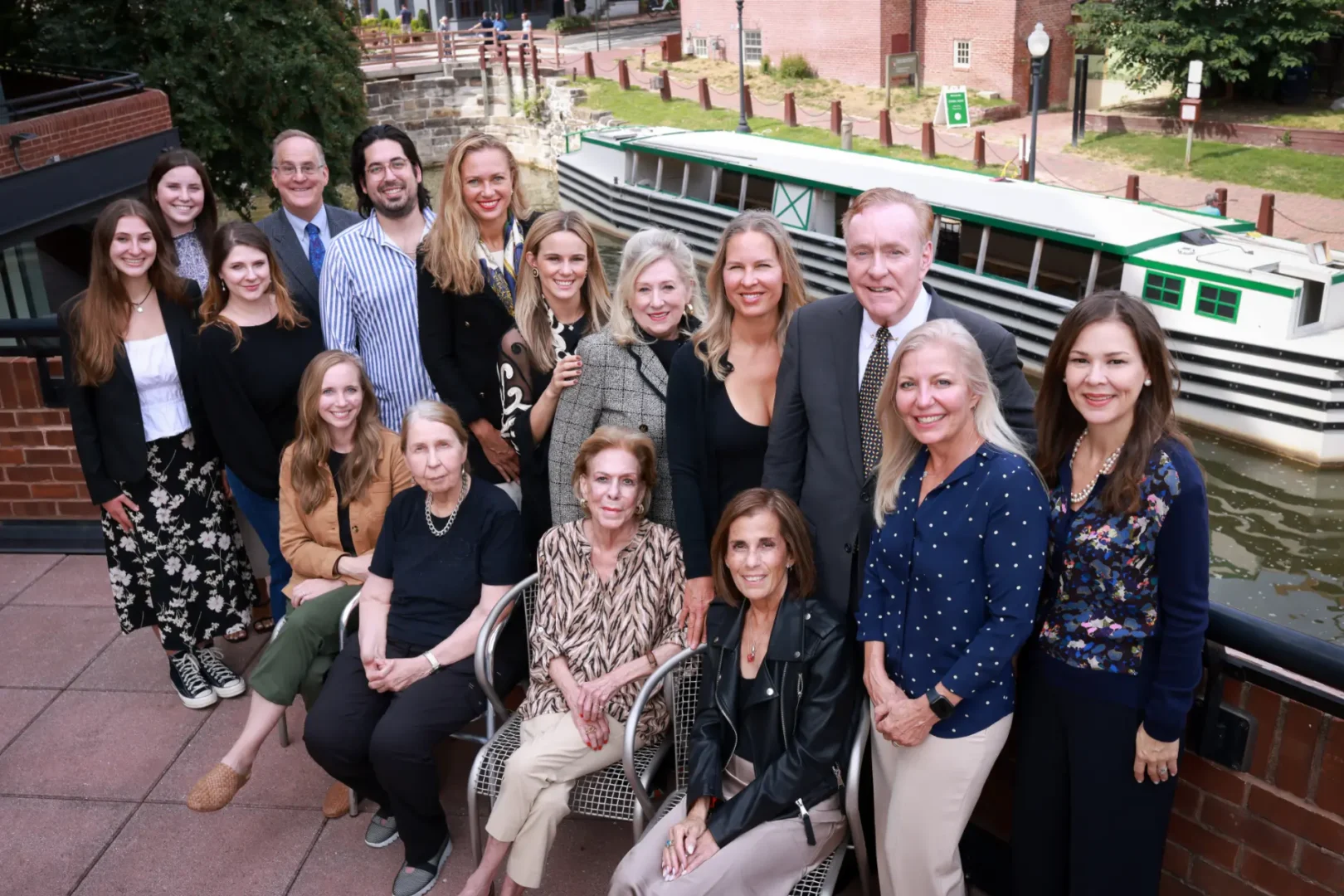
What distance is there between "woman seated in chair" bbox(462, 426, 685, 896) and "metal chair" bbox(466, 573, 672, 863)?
0.05 meters

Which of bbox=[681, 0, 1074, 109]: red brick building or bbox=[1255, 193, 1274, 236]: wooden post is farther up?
bbox=[681, 0, 1074, 109]: red brick building

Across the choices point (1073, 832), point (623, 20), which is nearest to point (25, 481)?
point (1073, 832)

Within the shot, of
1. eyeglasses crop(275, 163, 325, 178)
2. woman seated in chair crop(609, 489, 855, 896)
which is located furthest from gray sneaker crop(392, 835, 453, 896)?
eyeglasses crop(275, 163, 325, 178)

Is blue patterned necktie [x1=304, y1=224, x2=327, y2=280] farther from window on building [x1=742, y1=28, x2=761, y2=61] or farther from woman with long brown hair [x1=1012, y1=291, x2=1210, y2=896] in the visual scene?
window on building [x1=742, y1=28, x2=761, y2=61]

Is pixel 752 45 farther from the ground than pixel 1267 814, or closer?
farther from the ground

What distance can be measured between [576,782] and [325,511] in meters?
1.36

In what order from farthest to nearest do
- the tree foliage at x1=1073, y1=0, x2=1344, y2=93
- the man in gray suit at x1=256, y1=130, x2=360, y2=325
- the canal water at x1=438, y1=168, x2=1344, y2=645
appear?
the tree foliage at x1=1073, y1=0, x2=1344, y2=93, the canal water at x1=438, y1=168, x2=1344, y2=645, the man in gray suit at x1=256, y1=130, x2=360, y2=325

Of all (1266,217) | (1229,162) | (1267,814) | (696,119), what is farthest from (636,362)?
(696,119)

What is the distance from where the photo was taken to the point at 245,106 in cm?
1716

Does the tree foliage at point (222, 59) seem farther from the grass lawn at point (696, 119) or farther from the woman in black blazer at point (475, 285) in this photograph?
the woman in black blazer at point (475, 285)

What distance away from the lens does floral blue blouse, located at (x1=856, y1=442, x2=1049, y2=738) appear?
2.49 m

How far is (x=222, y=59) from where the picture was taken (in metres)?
16.6

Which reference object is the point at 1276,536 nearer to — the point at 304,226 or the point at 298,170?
the point at 304,226

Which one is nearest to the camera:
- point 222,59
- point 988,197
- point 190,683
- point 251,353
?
point 251,353
